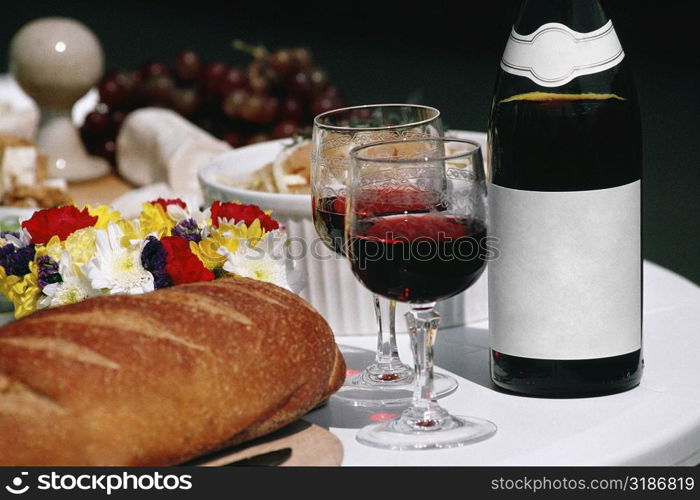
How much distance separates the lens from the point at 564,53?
3.89 ft

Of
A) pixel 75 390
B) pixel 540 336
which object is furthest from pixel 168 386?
pixel 540 336

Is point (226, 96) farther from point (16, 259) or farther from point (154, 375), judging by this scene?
point (154, 375)

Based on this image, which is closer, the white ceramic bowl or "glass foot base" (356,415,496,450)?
"glass foot base" (356,415,496,450)

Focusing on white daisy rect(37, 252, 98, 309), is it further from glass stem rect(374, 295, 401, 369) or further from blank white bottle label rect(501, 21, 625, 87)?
blank white bottle label rect(501, 21, 625, 87)

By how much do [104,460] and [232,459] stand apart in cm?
14

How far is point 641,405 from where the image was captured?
1.19 m

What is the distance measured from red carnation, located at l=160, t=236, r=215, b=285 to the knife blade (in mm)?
258

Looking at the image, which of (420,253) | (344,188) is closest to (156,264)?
(344,188)

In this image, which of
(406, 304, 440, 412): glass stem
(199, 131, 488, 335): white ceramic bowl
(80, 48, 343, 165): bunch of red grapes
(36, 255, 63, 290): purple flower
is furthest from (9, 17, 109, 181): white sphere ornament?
(406, 304, 440, 412): glass stem

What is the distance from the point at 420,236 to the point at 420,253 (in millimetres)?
22

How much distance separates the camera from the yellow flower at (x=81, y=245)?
4.05ft

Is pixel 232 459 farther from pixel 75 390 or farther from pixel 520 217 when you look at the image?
pixel 520 217

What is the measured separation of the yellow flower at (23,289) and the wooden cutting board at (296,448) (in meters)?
0.32

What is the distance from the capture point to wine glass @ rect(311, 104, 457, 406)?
1255mm
